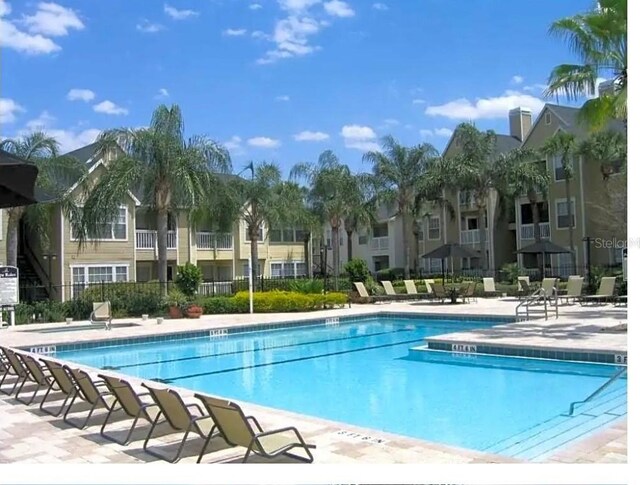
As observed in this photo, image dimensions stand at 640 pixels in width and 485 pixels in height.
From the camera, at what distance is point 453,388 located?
34.8 feet

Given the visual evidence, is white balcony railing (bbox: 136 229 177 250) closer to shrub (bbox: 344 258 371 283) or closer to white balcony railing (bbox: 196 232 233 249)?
white balcony railing (bbox: 196 232 233 249)

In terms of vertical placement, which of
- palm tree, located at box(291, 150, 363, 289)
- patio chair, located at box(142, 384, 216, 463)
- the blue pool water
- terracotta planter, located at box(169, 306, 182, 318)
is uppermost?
palm tree, located at box(291, 150, 363, 289)

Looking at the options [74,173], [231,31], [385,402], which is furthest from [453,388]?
[74,173]

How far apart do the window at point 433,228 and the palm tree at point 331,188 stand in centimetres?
866

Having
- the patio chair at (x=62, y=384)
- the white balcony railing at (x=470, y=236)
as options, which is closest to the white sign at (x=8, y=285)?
the patio chair at (x=62, y=384)

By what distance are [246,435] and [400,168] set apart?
3185 cm

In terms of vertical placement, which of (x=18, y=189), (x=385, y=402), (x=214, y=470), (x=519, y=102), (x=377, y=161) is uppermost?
(x=519, y=102)

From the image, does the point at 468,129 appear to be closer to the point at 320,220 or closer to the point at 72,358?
the point at 320,220

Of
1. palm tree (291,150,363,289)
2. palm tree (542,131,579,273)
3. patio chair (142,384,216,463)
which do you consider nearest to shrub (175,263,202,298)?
palm tree (291,150,363,289)

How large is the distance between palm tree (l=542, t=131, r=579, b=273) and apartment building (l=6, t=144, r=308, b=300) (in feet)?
51.4

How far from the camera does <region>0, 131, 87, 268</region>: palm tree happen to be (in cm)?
2147

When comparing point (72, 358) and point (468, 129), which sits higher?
point (468, 129)

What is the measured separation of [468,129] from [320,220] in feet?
30.8

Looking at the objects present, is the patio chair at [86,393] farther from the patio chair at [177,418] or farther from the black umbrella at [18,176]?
the black umbrella at [18,176]
